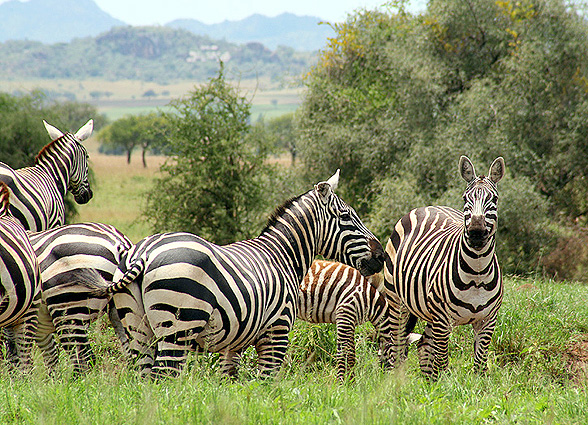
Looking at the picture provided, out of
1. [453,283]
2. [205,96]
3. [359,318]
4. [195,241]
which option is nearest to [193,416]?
[195,241]

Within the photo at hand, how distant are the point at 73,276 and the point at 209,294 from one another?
1262 mm

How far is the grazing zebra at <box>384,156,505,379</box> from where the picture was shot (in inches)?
205

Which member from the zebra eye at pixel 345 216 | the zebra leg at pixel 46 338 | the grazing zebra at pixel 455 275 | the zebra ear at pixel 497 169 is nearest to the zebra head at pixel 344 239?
the zebra eye at pixel 345 216

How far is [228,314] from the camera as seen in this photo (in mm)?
4289

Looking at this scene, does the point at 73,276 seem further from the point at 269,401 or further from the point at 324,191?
the point at 324,191

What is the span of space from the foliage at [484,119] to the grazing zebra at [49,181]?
407 inches

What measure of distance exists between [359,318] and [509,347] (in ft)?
5.83

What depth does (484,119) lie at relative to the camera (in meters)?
16.4

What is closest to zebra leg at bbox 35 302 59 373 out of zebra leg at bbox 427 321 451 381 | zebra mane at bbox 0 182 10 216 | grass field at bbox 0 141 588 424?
grass field at bbox 0 141 588 424

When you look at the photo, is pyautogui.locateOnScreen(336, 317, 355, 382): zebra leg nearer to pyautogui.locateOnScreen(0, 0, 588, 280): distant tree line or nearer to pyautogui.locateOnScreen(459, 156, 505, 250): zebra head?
pyautogui.locateOnScreen(459, 156, 505, 250): zebra head

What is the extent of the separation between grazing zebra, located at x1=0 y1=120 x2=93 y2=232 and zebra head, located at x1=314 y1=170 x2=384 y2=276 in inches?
130

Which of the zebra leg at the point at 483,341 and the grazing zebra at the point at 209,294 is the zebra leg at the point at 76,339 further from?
the zebra leg at the point at 483,341

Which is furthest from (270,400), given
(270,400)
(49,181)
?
(49,181)

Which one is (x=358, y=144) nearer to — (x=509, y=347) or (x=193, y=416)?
(x=509, y=347)
